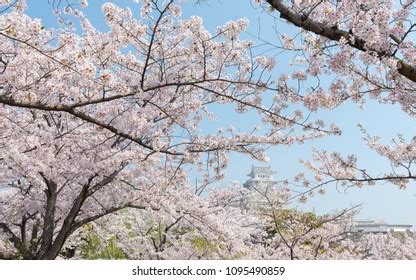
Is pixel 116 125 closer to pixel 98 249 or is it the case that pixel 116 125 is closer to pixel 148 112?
pixel 148 112

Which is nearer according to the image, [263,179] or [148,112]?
[148,112]

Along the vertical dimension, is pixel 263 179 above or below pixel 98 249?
above

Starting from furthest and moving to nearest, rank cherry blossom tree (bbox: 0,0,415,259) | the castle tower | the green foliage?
the green foliage → the castle tower → cherry blossom tree (bbox: 0,0,415,259)

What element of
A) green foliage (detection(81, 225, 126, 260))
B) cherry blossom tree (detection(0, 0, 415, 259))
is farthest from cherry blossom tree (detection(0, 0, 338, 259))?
green foliage (detection(81, 225, 126, 260))

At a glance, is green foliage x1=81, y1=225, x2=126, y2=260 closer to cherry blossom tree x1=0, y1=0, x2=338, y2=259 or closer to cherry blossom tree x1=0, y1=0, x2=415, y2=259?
cherry blossom tree x1=0, y1=0, x2=415, y2=259

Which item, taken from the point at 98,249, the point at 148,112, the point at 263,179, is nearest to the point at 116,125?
the point at 148,112

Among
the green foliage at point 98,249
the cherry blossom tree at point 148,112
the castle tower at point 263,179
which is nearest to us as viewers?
the cherry blossom tree at point 148,112

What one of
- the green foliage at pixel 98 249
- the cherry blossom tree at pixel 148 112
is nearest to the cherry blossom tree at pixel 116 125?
the cherry blossom tree at pixel 148 112

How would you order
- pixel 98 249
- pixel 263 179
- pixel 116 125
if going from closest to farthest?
1. pixel 116 125
2. pixel 98 249
3. pixel 263 179

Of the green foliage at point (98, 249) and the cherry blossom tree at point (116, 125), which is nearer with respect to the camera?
the cherry blossom tree at point (116, 125)

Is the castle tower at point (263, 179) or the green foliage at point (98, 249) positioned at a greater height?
the castle tower at point (263, 179)

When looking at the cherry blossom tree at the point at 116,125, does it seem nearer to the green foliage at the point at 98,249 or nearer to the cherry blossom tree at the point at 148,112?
the cherry blossom tree at the point at 148,112

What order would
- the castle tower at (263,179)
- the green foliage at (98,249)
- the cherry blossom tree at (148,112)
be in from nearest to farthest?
the cherry blossom tree at (148,112), the castle tower at (263,179), the green foliage at (98,249)

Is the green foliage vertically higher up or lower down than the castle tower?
lower down
